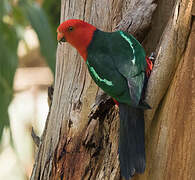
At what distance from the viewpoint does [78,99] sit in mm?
2439

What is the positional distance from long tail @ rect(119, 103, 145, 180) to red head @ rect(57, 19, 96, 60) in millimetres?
582

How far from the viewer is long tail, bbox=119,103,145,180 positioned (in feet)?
6.39

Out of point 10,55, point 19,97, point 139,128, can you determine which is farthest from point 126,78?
point 19,97

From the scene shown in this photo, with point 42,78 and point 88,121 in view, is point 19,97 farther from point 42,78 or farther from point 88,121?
point 88,121

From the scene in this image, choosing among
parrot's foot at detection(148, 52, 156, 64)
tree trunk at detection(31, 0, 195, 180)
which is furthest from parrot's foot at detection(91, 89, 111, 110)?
parrot's foot at detection(148, 52, 156, 64)

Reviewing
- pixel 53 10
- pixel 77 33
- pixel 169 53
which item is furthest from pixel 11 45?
pixel 169 53

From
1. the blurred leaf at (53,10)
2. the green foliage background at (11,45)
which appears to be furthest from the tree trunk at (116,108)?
the blurred leaf at (53,10)

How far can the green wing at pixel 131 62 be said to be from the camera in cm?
192

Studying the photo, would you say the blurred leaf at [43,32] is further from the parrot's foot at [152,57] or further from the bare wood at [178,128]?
the bare wood at [178,128]

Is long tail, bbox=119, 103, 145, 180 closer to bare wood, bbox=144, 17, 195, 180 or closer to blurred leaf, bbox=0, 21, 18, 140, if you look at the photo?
bare wood, bbox=144, 17, 195, 180

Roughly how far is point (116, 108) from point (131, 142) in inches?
15.4

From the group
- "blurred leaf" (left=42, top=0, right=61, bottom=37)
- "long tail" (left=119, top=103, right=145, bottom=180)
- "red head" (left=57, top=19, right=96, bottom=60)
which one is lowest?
"long tail" (left=119, top=103, right=145, bottom=180)

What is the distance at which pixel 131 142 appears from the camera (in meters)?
1.97

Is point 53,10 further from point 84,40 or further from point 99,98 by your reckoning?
point 99,98
